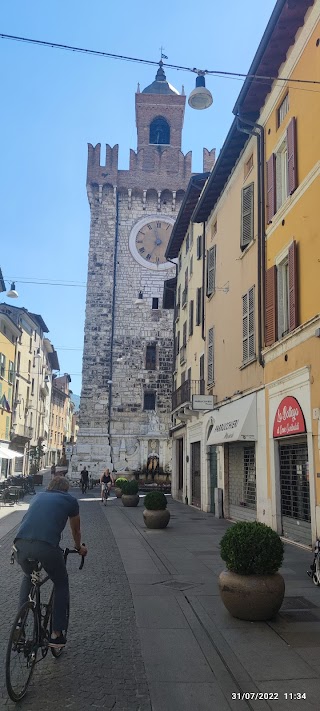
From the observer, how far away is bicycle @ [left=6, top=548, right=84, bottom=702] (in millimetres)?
3875

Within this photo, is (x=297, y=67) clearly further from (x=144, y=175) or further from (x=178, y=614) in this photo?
(x=144, y=175)

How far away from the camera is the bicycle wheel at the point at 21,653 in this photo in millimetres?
3850

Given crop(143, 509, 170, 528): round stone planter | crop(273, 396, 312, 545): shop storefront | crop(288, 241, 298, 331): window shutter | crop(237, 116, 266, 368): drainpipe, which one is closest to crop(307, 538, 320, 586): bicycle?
crop(273, 396, 312, 545): shop storefront

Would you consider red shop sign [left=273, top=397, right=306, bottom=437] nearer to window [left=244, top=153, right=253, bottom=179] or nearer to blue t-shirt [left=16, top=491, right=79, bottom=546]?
blue t-shirt [left=16, top=491, right=79, bottom=546]

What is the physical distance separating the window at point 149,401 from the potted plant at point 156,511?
27.4 m

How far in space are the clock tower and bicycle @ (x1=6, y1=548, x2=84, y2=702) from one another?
35472 mm

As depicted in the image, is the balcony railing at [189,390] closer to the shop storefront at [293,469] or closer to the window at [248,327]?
the window at [248,327]

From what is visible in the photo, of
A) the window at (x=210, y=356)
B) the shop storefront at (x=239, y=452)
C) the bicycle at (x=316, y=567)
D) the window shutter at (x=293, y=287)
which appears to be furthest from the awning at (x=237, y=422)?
the bicycle at (x=316, y=567)

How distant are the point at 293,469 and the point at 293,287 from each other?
3846 millimetres

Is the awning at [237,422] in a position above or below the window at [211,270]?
below

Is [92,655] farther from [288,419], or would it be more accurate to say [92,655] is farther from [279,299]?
[279,299]

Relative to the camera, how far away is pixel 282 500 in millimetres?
12211

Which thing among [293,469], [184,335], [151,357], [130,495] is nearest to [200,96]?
[293,469]

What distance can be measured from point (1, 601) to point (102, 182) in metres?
40.9
